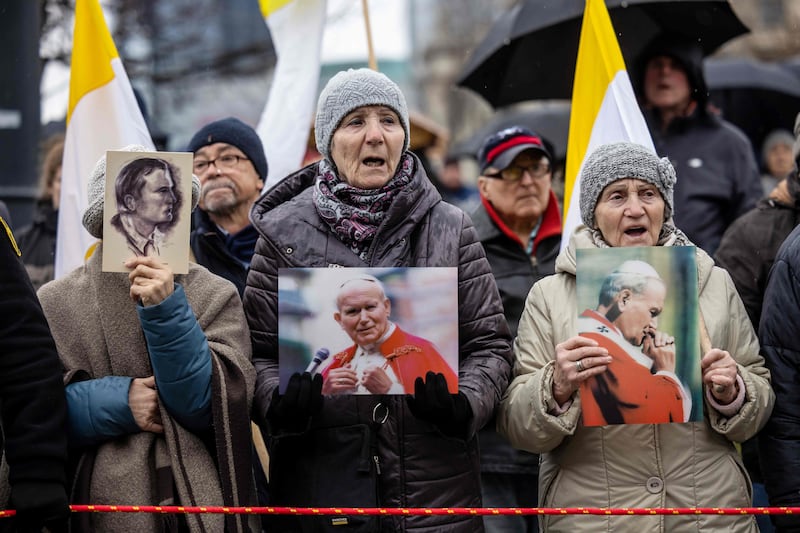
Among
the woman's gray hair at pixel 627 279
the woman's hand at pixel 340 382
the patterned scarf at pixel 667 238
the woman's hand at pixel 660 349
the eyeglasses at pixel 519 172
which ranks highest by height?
the eyeglasses at pixel 519 172

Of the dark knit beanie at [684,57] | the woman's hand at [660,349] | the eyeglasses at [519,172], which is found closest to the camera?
the woman's hand at [660,349]

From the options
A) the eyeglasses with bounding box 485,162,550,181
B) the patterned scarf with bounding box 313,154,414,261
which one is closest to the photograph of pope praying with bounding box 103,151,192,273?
the patterned scarf with bounding box 313,154,414,261

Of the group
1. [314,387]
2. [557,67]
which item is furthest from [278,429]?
[557,67]

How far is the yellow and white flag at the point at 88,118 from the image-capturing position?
18.1 ft

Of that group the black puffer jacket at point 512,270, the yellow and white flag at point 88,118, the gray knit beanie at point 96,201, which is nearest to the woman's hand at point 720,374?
the black puffer jacket at point 512,270

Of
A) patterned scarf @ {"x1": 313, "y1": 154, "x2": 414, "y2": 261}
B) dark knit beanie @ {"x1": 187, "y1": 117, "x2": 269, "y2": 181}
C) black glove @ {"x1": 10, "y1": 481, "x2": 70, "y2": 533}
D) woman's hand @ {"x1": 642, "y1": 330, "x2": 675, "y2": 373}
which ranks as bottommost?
black glove @ {"x1": 10, "y1": 481, "x2": 70, "y2": 533}

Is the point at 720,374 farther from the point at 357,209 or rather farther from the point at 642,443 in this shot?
the point at 357,209

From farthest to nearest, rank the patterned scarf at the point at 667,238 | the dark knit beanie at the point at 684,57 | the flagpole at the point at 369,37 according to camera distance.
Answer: the dark knit beanie at the point at 684,57, the flagpole at the point at 369,37, the patterned scarf at the point at 667,238

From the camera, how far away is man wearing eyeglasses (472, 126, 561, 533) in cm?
522

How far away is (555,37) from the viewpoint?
7.33 meters

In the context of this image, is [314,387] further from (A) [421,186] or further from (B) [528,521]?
(B) [528,521]

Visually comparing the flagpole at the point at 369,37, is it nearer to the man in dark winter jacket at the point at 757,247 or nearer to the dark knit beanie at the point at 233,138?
the dark knit beanie at the point at 233,138

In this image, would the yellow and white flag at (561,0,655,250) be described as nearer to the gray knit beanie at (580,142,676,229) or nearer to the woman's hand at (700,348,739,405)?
the gray knit beanie at (580,142,676,229)

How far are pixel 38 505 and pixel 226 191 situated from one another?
7.11ft
